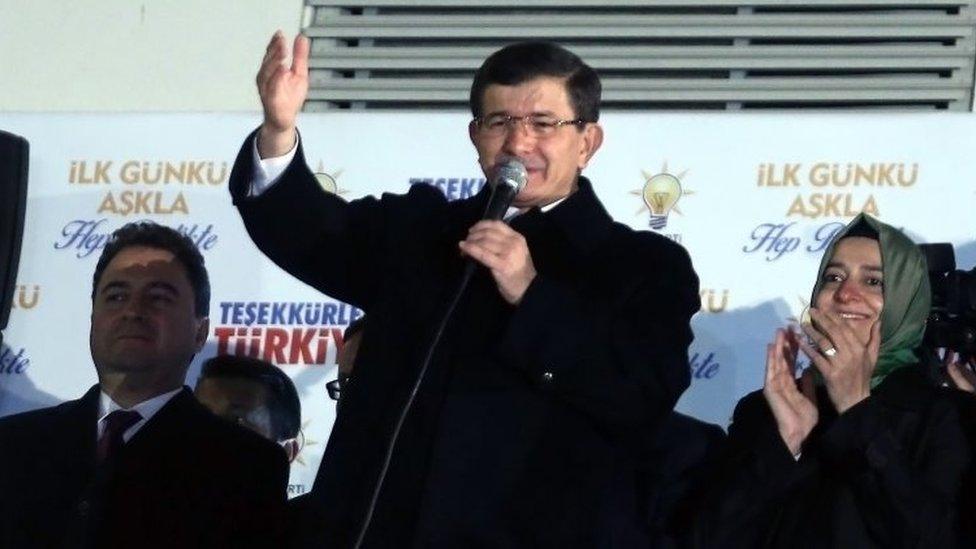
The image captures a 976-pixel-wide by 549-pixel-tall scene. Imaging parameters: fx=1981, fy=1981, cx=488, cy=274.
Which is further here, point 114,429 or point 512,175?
point 114,429

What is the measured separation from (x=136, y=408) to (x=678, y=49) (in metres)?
2.15

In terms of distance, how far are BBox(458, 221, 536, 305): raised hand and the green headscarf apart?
36.6 inches

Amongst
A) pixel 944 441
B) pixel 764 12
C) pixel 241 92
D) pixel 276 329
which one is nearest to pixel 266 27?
pixel 241 92

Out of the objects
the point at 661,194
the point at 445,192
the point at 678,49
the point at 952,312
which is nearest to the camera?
the point at 952,312

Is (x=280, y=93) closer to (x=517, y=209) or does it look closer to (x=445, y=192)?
(x=517, y=209)

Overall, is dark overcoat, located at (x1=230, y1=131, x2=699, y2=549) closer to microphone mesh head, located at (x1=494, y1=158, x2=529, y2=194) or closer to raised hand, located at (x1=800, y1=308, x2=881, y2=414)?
microphone mesh head, located at (x1=494, y1=158, x2=529, y2=194)

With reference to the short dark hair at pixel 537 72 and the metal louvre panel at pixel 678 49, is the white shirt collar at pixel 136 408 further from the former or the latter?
the metal louvre panel at pixel 678 49

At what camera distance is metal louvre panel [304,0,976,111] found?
5.31 metres

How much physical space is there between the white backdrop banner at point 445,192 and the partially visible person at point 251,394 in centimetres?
13

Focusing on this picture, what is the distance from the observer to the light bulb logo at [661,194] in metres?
4.95

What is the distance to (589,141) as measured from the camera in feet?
11.0

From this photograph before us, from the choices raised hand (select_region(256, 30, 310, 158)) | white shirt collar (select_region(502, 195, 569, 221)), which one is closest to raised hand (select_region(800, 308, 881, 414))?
white shirt collar (select_region(502, 195, 569, 221))

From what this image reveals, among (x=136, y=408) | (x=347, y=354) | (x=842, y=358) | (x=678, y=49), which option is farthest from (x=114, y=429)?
(x=678, y=49)

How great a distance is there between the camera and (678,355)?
10.4 feet
